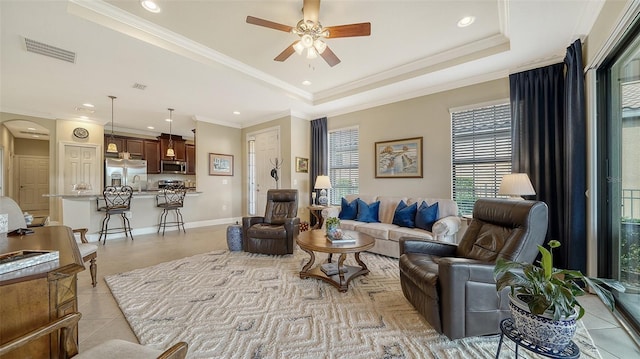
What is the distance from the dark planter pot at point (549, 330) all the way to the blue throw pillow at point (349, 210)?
3.29 m

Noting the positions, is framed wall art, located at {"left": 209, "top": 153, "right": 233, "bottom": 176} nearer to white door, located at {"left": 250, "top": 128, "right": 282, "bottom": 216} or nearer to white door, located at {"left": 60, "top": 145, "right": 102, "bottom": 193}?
white door, located at {"left": 250, "top": 128, "right": 282, "bottom": 216}

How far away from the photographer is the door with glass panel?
202 centimetres

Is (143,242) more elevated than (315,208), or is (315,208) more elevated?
(315,208)

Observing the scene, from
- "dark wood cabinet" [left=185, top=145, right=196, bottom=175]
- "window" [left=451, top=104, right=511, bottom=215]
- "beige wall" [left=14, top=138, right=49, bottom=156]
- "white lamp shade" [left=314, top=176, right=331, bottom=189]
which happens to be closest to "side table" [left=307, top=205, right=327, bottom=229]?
"white lamp shade" [left=314, top=176, right=331, bottom=189]

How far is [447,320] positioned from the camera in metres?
1.79

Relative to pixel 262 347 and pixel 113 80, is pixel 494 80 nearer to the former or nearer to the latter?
pixel 262 347

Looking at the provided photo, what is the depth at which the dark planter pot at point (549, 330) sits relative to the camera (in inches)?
46.4

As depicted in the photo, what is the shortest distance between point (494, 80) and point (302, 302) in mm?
4002

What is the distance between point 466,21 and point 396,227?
107 inches

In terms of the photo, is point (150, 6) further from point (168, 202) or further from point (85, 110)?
point (85, 110)

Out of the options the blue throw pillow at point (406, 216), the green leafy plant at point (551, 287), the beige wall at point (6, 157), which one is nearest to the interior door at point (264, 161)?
the blue throw pillow at point (406, 216)

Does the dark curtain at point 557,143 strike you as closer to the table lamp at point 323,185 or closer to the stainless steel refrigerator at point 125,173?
the table lamp at point 323,185

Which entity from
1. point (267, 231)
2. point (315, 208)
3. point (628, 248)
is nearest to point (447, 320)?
point (628, 248)

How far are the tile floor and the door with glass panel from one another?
0.64ft
